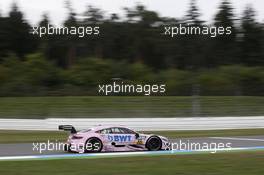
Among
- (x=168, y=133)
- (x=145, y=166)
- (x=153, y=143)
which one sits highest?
(x=168, y=133)

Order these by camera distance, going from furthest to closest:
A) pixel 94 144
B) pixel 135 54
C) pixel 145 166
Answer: pixel 135 54 < pixel 94 144 < pixel 145 166

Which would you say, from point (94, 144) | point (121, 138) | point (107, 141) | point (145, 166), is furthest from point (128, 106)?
point (145, 166)

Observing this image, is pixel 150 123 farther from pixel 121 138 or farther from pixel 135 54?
pixel 121 138

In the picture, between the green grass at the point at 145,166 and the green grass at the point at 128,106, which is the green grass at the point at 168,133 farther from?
the green grass at the point at 145,166

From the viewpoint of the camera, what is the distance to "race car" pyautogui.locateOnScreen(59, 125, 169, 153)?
1171 cm

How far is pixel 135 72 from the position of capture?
1775 centimetres

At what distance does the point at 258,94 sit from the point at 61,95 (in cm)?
979

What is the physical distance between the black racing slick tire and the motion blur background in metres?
2.65

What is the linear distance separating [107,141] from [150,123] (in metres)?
6.92

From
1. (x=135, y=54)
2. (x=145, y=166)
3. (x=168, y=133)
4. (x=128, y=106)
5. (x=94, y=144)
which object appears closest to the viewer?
(x=145, y=166)

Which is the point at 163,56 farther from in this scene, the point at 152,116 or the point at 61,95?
the point at 61,95

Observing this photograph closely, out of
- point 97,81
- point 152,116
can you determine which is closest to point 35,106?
point 97,81

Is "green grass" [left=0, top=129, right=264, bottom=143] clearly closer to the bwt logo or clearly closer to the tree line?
the tree line

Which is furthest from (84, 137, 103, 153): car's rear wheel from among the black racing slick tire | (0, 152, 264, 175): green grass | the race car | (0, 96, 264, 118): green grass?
(0, 96, 264, 118): green grass
